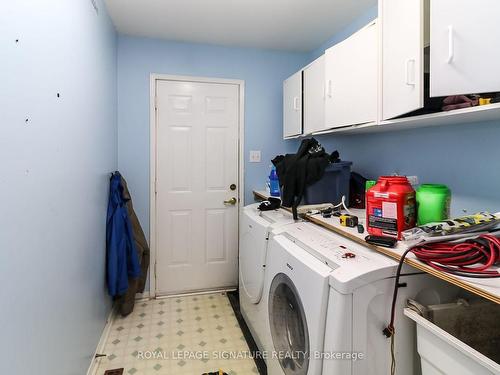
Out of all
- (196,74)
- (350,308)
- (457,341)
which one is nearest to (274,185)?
(196,74)

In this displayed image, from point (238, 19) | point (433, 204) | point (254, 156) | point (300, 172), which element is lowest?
point (433, 204)

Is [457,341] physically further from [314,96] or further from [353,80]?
[314,96]

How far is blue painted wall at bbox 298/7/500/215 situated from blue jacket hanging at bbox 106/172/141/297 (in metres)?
1.91

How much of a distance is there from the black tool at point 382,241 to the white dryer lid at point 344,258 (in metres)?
0.05

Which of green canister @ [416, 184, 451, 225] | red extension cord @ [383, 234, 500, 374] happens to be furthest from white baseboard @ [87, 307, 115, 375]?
green canister @ [416, 184, 451, 225]

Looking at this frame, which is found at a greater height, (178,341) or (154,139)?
A: (154,139)

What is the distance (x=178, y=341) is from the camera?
2.08 meters

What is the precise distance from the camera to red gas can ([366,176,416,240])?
46.4 inches

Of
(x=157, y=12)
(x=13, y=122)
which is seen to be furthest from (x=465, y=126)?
(x=157, y=12)

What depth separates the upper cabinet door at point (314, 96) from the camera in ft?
6.73

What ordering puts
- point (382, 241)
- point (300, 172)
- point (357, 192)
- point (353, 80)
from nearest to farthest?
point (382, 241) < point (353, 80) < point (300, 172) < point (357, 192)

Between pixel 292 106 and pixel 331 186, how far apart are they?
1.02 metres

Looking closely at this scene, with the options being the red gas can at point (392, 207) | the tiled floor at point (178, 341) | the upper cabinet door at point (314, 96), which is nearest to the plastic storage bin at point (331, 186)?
the upper cabinet door at point (314, 96)

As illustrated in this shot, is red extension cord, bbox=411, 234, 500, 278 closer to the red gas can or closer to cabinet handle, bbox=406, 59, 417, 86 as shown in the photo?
the red gas can
